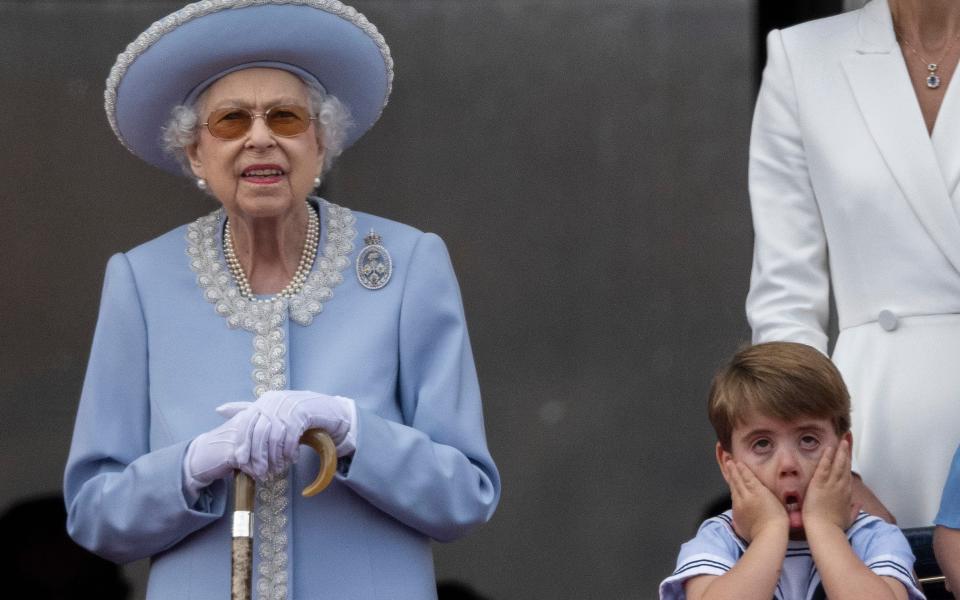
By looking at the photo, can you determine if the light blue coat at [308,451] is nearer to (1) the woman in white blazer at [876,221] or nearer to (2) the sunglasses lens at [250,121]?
(2) the sunglasses lens at [250,121]

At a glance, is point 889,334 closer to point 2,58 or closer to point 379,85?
point 379,85

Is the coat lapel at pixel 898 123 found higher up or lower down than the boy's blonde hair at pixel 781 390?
higher up

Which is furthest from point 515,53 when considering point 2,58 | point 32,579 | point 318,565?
point 318,565

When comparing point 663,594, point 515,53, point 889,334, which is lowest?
point 663,594

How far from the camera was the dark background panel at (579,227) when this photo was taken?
5730 mm

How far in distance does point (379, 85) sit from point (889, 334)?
1.05 meters

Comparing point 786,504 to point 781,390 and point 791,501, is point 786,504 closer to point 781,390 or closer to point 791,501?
point 791,501

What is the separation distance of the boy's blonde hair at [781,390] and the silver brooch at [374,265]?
63 centimetres

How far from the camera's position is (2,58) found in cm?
554

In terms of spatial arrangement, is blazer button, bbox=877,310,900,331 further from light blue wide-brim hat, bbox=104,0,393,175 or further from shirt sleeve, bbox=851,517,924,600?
light blue wide-brim hat, bbox=104,0,393,175

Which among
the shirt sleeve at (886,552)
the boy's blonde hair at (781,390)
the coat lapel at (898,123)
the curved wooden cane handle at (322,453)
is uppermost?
the coat lapel at (898,123)

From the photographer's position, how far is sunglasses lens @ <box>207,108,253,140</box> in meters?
3.90

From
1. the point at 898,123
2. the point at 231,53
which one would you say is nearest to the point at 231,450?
the point at 231,53

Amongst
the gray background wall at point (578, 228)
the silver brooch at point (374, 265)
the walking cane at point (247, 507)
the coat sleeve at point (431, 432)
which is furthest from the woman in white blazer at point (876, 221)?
the gray background wall at point (578, 228)
